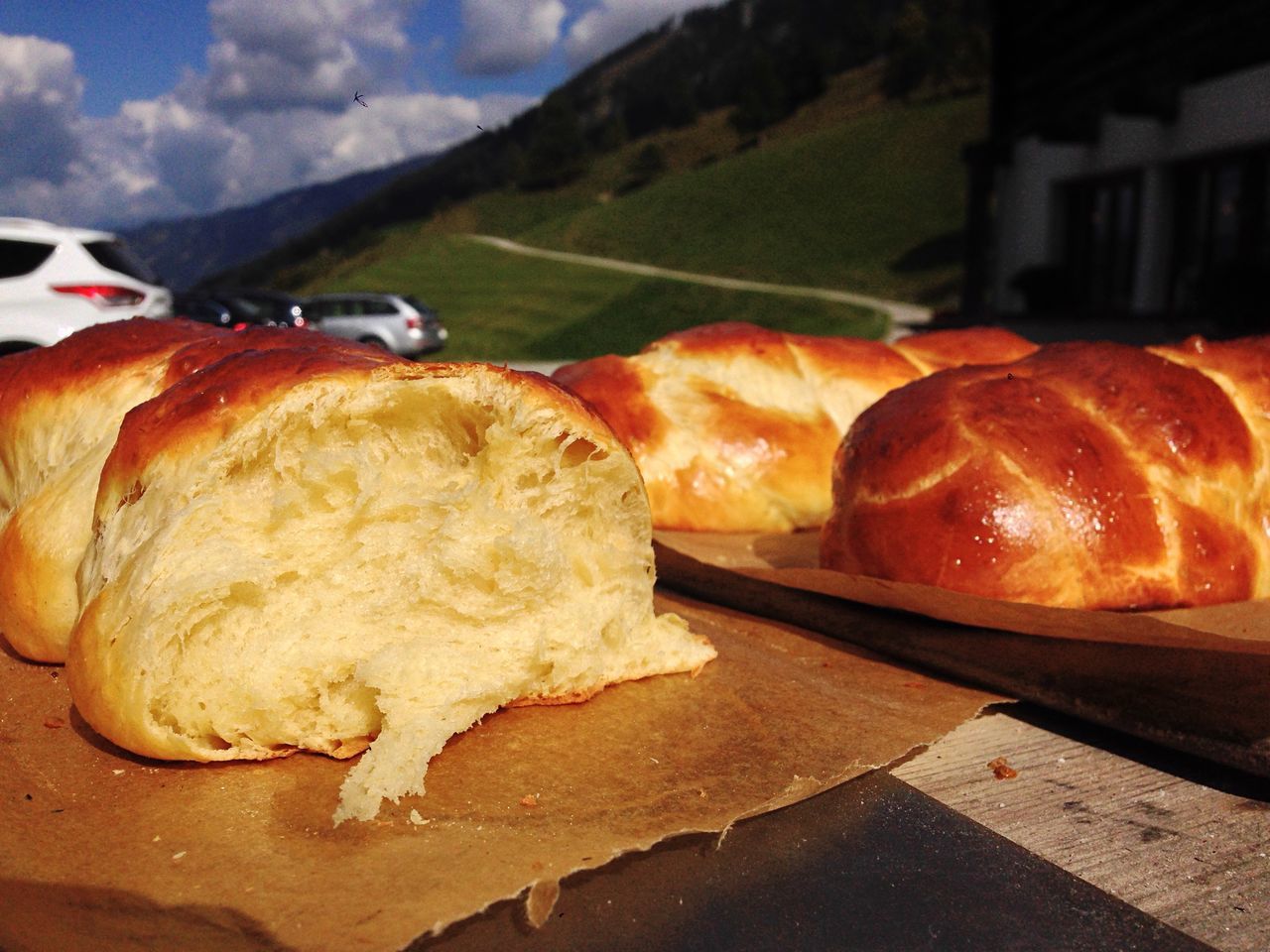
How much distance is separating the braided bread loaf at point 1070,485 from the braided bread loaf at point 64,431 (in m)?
1.53

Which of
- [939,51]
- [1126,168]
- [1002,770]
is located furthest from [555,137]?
[939,51]

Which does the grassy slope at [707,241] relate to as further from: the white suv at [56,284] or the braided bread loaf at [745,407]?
the braided bread loaf at [745,407]

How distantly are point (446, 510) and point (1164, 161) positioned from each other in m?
17.5

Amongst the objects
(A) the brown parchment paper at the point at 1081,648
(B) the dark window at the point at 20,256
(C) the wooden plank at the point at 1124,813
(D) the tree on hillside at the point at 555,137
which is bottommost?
(C) the wooden plank at the point at 1124,813

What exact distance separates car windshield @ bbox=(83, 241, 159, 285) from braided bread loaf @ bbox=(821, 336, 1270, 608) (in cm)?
1051

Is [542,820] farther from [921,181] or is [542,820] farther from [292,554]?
[921,181]

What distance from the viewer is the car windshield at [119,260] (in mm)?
10938

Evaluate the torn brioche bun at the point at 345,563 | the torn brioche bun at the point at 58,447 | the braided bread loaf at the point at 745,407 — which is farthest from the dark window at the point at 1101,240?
the torn brioche bun at the point at 58,447

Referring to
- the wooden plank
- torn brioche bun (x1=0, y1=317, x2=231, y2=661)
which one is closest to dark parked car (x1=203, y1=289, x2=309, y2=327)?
torn brioche bun (x1=0, y1=317, x2=231, y2=661)

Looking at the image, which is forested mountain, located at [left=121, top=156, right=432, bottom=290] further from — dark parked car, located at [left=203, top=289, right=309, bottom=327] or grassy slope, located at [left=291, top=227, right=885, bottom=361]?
grassy slope, located at [left=291, top=227, right=885, bottom=361]

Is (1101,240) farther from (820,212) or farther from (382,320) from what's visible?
(820,212)

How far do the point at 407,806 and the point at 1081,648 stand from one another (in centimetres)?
145

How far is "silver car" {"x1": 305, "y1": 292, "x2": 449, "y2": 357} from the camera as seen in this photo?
21.9m

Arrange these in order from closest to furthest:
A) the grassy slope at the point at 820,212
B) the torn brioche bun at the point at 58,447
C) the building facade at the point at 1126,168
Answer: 1. the torn brioche bun at the point at 58,447
2. the building facade at the point at 1126,168
3. the grassy slope at the point at 820,212
